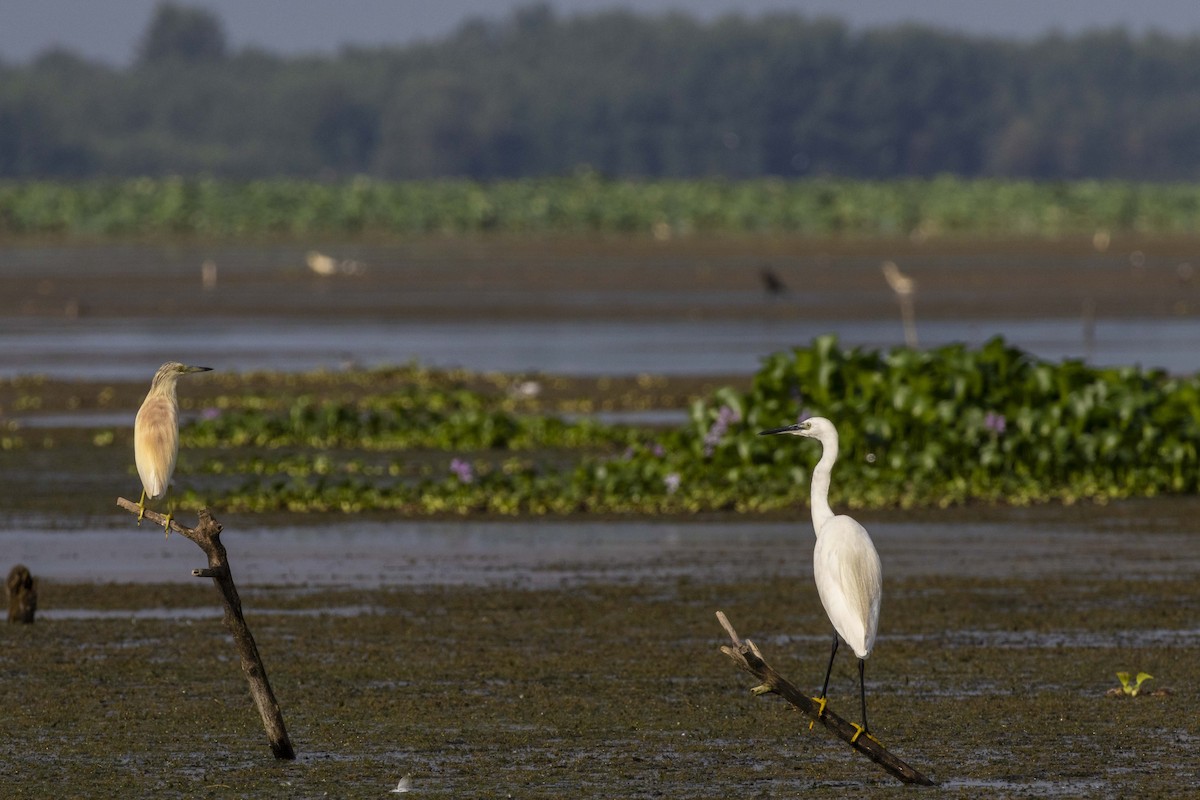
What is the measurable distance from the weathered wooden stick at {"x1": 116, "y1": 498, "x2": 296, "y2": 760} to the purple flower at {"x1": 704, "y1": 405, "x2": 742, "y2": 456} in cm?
854

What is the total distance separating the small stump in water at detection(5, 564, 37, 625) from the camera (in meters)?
12.2

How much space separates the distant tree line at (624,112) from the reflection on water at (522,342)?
114 meters

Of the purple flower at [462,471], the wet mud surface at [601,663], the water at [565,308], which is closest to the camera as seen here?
the wet mud surface at [601,663]

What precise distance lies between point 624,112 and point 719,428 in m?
159

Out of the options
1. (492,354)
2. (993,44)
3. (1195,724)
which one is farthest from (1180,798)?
(993,44)

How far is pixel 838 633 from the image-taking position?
905 centimetres

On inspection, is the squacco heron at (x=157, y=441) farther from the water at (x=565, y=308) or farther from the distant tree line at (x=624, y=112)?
the distant tree line at (x=624, y=112)

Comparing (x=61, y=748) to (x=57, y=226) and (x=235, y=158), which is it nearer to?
(x=57, y=226)

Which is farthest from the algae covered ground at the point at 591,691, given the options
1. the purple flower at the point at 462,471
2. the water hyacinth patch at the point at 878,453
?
the purple flower at the point at 462,471

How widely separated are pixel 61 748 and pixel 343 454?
1059cm

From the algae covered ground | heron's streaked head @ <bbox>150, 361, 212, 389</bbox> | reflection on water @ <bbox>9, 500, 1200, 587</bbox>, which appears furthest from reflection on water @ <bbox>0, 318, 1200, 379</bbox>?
heron's streaked head @ <bbox>150, 361, 212, 389</bbox>

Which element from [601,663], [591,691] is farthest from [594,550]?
[591,691]

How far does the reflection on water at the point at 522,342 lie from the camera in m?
30.1

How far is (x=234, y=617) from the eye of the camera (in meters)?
8.73
